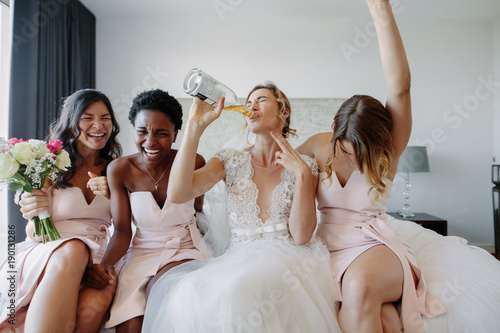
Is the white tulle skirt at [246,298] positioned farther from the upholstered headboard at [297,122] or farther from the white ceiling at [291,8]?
the white ceiling at [291,8]

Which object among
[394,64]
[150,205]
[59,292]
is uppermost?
[394,64]

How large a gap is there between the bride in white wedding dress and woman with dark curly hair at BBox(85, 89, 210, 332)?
0.18 meters

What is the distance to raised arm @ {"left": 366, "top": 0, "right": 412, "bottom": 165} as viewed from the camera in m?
1.27

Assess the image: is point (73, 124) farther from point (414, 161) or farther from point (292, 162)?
point (414, 161)

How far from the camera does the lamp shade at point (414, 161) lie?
343cm

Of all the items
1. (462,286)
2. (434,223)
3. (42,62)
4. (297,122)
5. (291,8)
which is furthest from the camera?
(297,122)

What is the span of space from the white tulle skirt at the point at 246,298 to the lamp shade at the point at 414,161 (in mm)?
2689

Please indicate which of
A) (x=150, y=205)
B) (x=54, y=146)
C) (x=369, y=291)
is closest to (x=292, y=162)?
(x=369, y=291)

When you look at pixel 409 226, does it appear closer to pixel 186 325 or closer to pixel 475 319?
pixel 475 319

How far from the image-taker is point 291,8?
3.57 meters

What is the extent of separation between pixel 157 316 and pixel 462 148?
4.13 m

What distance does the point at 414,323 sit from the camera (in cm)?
103

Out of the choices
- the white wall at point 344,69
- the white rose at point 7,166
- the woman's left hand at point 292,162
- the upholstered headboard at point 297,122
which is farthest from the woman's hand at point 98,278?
the white wall at point 344,69

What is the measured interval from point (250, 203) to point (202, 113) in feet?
1.52
